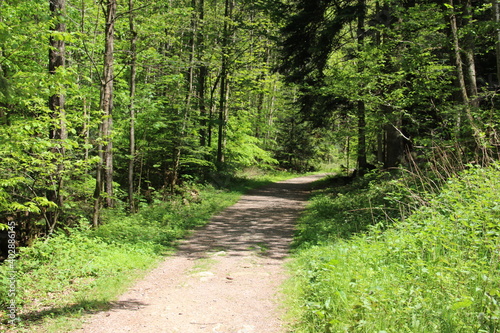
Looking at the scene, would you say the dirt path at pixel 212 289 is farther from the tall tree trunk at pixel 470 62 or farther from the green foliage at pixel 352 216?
the tall tree trunk at pixel 470 62

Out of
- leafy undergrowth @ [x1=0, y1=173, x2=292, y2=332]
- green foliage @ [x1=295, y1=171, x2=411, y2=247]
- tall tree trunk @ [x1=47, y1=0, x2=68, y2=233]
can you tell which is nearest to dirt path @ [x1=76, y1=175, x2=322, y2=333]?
leafy undergrowth @ [x1=0, y1=173, x2=292, y2=332]

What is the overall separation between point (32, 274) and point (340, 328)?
Answer: 190 inches

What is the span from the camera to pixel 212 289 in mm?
5660

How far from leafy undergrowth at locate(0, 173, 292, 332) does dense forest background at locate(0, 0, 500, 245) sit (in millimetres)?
754

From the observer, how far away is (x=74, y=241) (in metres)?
7.07

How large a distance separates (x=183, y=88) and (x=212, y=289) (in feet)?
37.4

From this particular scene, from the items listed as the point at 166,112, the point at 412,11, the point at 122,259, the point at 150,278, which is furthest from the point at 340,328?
the point at 166,112

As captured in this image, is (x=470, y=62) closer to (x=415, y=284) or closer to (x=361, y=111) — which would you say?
(x=361, y=111)

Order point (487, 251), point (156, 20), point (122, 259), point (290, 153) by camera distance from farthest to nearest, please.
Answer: point (290, 153), point (156, 20), point (122, 259), point (487, 251)

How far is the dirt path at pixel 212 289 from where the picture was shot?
440 centimetres

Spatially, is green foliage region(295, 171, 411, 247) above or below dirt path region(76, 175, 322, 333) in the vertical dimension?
above

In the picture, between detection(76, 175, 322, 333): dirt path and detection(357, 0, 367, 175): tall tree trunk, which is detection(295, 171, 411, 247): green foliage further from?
detection(357, 0, 367, 175): tall tree trunk

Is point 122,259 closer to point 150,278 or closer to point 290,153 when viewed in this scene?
point 150,278

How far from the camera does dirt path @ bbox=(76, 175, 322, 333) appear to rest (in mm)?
4402
